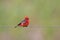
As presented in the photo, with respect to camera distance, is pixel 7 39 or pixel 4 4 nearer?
pixel 7 39

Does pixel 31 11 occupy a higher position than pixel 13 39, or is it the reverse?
pixel 31 11

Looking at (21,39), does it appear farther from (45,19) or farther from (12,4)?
(12,4)

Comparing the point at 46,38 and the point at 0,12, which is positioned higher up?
the point at 0,12

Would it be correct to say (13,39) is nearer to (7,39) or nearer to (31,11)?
(7,39)

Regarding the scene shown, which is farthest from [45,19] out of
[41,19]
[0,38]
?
[0,38]

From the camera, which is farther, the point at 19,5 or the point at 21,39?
the point at 19,5

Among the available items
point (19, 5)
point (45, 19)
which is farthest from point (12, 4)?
point (45, 19)
